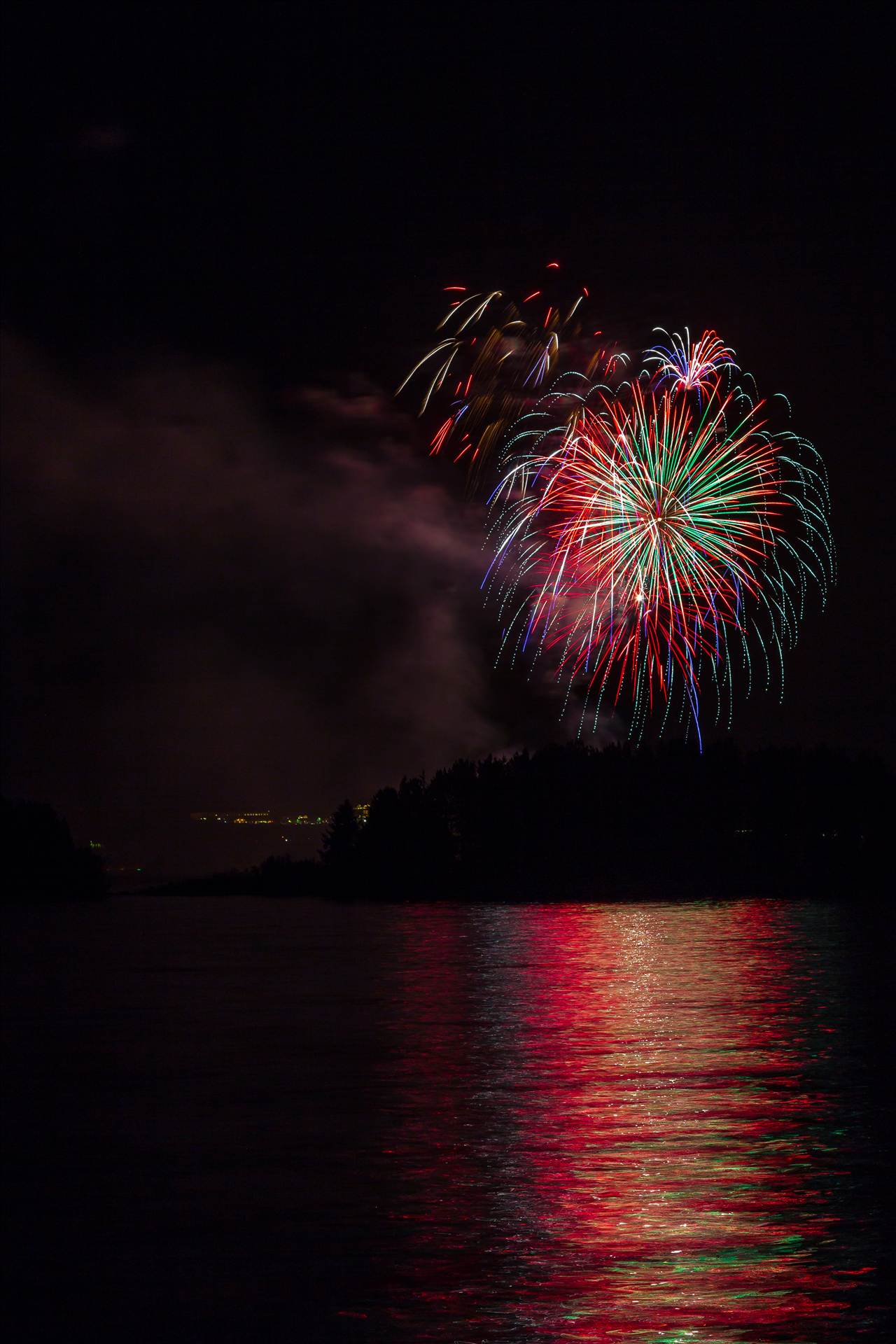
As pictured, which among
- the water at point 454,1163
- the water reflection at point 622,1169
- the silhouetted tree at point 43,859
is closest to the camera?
the water reflection at point 622,1169

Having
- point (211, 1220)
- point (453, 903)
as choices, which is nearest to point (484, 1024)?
point (211, 1220)

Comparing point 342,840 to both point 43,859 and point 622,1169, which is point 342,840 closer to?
point 43,859

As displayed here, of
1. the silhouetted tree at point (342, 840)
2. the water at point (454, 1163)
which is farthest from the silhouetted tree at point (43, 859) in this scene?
the water at point (454, 1163)

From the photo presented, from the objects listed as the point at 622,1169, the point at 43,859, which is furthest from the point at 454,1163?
the point at 43,859

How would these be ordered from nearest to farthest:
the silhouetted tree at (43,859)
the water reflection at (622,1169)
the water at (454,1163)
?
the water reflection at (622,1169) < the water at (454,1163) < the silhouetted tree at (43,859)

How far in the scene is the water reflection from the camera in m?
12.4

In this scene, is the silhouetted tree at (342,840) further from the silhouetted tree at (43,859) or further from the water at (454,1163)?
the water at (454,1163)

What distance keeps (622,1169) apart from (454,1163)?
2.09 metres

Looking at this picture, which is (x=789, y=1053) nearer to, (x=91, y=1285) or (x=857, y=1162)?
(x=857, y=1162)

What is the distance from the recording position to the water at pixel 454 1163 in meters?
12.5

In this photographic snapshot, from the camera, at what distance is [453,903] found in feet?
533

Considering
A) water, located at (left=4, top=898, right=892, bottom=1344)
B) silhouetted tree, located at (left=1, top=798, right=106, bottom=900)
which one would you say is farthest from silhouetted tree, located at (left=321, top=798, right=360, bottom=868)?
water, located at (left=4, top=898, right=892, bottom=1344)

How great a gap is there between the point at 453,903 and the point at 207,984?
114 metres

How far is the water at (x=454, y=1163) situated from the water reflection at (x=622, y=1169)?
0.05 meters
